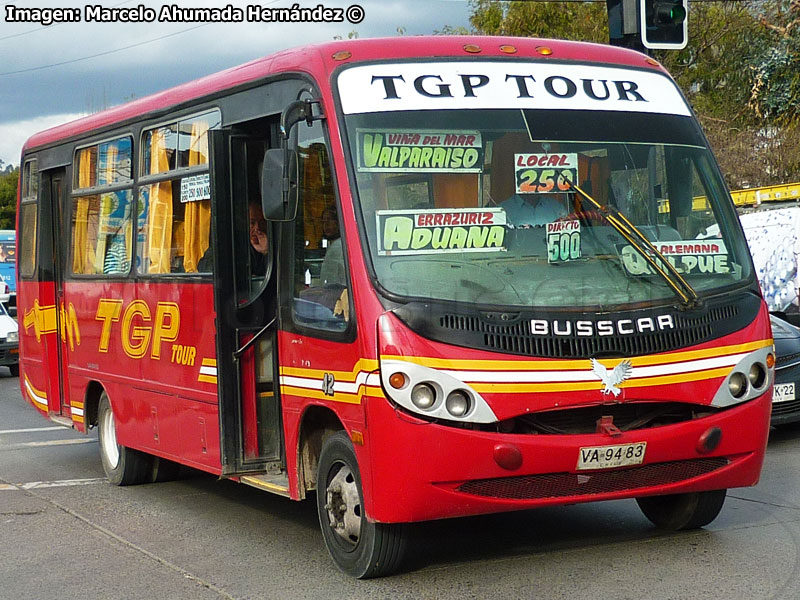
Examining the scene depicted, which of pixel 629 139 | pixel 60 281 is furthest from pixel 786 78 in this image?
pixel 629 139

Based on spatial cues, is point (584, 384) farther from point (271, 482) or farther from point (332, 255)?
point (271, 482)

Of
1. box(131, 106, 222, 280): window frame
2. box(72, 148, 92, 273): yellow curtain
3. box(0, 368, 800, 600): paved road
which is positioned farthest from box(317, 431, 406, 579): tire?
box(72, 148, 92, 273): yellow curtain

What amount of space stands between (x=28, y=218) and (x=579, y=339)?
7.38 metres

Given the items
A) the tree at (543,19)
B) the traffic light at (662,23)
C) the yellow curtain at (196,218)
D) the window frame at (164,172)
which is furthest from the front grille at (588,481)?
the tree at (543,19)

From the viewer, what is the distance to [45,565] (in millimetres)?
7492

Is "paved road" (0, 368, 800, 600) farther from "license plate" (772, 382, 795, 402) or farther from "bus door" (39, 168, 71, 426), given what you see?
"bus door" (39, 168, 71, 426)

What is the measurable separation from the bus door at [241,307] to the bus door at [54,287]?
3794 mm

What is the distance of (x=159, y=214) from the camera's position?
9.12 metres

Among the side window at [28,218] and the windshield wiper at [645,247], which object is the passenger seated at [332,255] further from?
the side window at [28,218]

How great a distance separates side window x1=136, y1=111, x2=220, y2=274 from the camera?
→ 8336mm

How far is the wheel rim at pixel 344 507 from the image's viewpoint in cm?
674

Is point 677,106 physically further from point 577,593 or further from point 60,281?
point 60,281

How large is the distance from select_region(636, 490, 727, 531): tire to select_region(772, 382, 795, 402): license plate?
3.99 m

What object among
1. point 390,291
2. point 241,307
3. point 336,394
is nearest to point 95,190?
point 241,307
